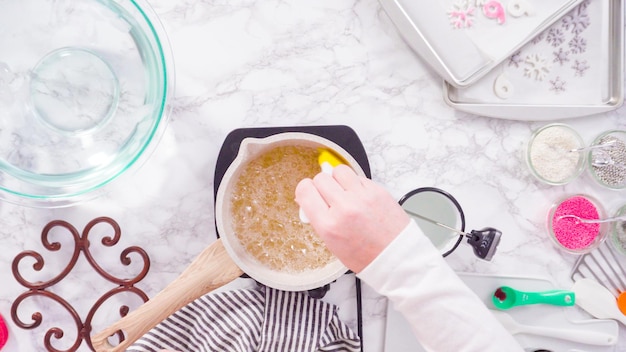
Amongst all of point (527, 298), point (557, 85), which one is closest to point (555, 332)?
point (527, 298)

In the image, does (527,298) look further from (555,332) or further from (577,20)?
(577,20)

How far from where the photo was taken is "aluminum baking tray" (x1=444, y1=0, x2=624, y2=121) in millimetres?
1019

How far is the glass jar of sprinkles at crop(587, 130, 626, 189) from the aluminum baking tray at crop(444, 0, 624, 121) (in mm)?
57

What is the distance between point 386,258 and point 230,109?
44 centimetres

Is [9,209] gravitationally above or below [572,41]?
above

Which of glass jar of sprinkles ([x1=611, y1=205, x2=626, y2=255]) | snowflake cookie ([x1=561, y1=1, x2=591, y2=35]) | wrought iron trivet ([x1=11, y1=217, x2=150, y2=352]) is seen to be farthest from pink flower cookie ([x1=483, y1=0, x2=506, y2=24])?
wrought iron trivet ([x1=11, y1=217, x2=150, y2=352])

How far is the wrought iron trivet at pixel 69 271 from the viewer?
3.31 feet

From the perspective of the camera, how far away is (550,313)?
1.05 m

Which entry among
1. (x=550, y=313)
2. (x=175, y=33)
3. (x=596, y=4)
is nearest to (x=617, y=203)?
(x=550, y=313)

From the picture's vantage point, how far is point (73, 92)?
0.98 meters

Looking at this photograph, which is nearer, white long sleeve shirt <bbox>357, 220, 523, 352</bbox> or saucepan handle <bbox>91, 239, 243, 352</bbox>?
white long sleeve shirt <bbox>357, 220, 523, 352</bbox>

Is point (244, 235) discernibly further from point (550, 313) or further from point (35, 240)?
point (550, 313)

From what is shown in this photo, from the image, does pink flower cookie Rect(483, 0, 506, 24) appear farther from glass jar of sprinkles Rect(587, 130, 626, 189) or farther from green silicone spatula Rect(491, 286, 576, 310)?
green silicone spatula Rect(491, 286, 576, 310)

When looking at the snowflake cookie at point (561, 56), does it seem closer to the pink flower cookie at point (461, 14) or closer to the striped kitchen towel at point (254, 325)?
the pink flower cookie at point (461, 14)
